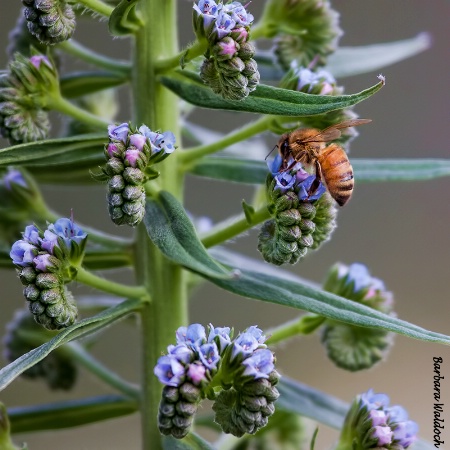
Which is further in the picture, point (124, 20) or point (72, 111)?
point (72, 111)

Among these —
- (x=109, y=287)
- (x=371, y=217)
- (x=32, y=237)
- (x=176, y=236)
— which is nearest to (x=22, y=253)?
(x=32, y=237)

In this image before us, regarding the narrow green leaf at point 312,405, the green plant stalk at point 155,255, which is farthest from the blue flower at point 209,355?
the narrow green leaf at point 312,405

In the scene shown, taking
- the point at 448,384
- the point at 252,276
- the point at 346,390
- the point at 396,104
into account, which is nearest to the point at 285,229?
the point at 252,276

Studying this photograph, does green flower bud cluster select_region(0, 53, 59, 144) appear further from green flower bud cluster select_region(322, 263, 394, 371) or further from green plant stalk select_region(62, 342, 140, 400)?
green flower bud cluster select_region(322, 263, 394, 371)

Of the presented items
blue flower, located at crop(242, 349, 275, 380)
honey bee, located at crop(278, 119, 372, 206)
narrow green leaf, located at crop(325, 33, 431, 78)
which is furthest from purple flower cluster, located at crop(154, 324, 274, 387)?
narrow green leaf, located at crop(325, 33, 431, 78)

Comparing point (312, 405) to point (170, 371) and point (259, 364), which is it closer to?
point (259, 364)
